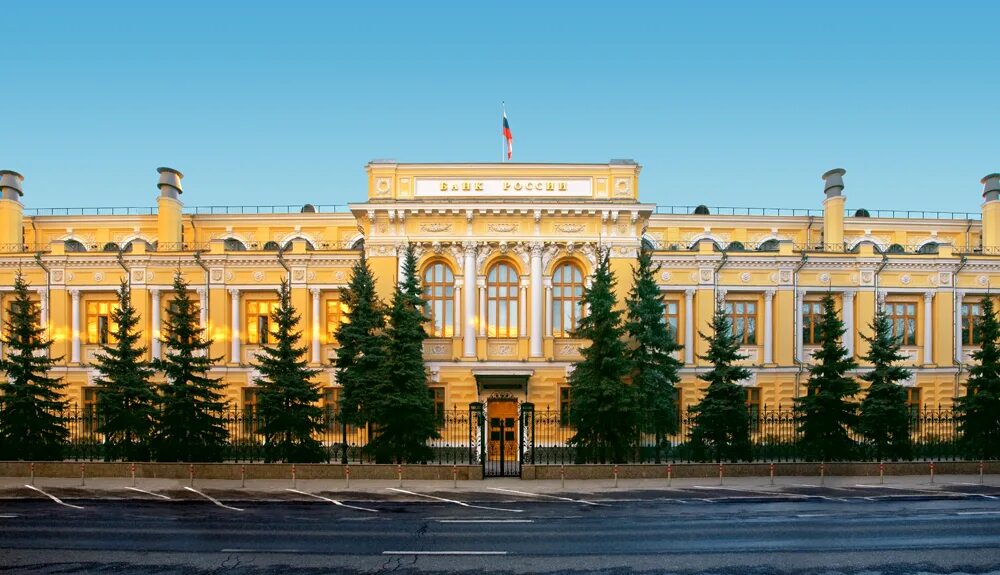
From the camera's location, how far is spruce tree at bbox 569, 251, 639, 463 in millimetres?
25438

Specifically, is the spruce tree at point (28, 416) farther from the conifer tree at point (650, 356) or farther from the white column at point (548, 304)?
the conifer tree at point (650, 356)

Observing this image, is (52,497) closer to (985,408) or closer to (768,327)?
(768,327)

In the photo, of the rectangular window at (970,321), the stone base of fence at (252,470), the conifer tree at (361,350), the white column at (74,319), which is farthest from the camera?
the rectangular window at (970,321)

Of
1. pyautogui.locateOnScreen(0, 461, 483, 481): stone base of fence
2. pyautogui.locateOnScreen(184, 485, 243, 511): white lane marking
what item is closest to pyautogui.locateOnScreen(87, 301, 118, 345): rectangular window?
pyautogui.locateOnScreen(0, 461, 483, 481): stone base of fence

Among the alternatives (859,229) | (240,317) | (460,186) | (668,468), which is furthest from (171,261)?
(859,229)

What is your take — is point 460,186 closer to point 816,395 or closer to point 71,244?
point 816,395

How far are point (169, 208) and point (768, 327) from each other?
111 feet

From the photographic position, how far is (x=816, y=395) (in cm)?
2575

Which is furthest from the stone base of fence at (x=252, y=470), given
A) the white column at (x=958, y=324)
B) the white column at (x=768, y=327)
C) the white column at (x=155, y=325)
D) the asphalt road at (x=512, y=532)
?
the white column at (x=958, y=324)

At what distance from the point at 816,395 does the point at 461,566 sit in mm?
17952

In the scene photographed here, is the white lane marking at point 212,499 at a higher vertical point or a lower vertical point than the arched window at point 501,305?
lower

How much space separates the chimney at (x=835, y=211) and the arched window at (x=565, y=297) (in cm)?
1804

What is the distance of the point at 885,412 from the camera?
2542 cm

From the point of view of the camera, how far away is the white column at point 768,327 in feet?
115
